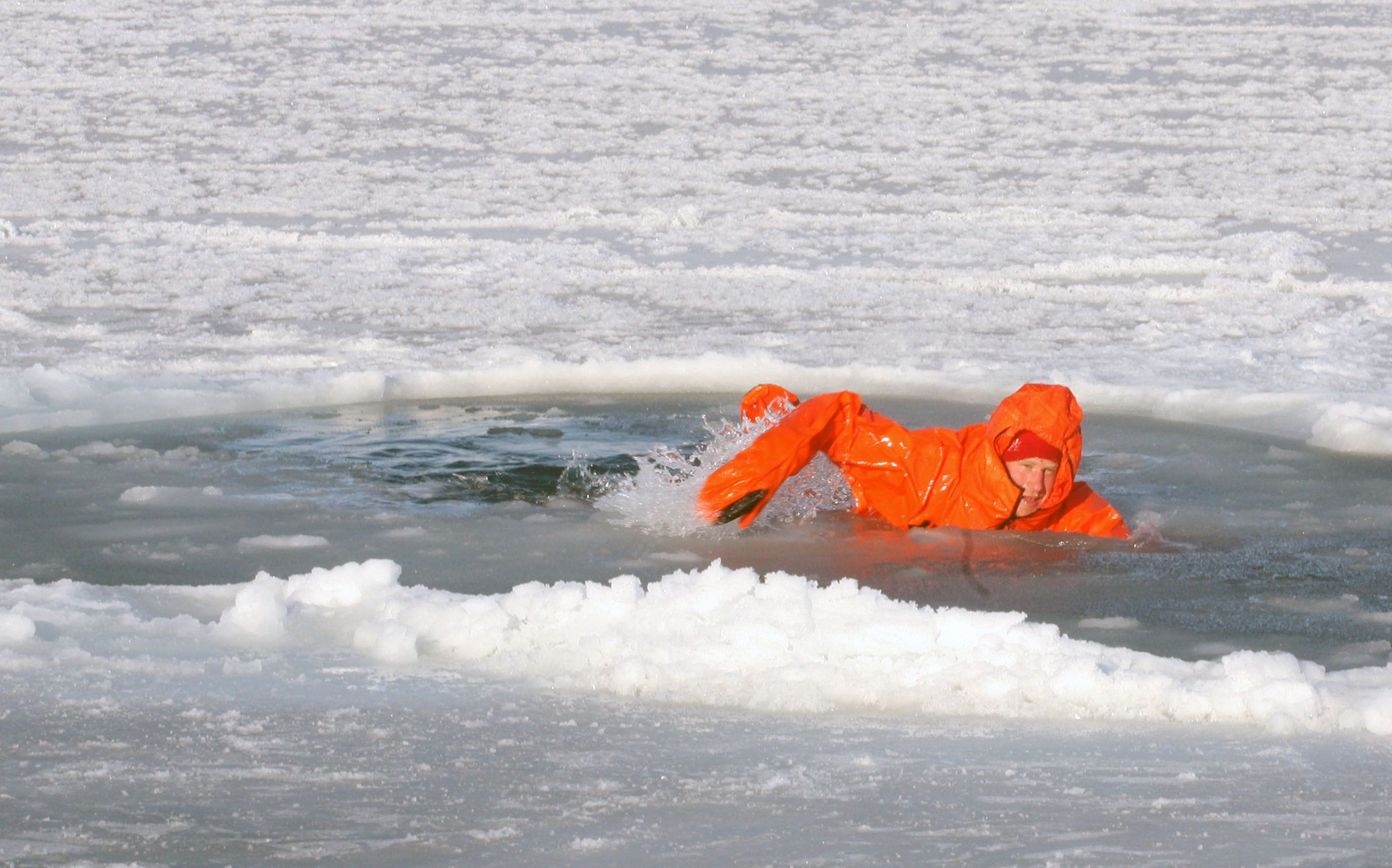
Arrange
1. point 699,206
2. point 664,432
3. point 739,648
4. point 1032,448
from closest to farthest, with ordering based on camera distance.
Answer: point 739,648 < point 1032,448 < point 664,432 < point 699,206

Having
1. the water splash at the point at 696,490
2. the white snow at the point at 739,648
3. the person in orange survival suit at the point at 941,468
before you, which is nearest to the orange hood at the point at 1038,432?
the person in orange survival suit at the point at 941,468

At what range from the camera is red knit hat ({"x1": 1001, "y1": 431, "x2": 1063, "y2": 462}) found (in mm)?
4352

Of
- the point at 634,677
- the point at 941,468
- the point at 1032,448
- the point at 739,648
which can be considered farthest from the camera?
the point at 941,468

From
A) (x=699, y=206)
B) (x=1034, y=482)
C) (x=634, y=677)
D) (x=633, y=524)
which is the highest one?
(x=699, y=206)

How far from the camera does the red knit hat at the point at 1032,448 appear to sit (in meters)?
4.35

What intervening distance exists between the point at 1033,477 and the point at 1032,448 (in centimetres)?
9

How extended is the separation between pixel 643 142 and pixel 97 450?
574 cm

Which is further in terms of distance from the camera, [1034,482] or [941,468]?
[941,468]

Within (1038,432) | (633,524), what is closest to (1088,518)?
(1038,432)

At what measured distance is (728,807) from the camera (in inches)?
97.9

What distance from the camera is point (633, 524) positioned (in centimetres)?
454

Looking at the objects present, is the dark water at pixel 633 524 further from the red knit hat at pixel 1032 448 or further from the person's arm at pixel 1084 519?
the red knit hat at pixel 1032 448

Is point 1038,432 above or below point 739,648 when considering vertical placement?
above

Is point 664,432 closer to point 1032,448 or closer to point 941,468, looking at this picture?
point 941,468
